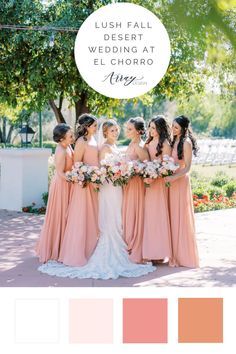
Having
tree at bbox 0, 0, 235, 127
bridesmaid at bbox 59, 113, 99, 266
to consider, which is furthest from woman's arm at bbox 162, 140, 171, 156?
tree at bbox 0, 0, 235, 127

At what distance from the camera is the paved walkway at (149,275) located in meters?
5.56

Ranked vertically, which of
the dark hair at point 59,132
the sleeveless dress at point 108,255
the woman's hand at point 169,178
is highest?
the dark hair at point 59,132

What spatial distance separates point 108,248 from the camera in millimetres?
6148

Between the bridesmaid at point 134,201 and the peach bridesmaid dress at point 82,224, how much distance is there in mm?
372

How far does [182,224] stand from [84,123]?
1.66 metres

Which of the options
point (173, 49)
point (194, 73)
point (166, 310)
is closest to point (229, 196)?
point (194, 73)

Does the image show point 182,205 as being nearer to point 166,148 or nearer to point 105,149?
point 166,148

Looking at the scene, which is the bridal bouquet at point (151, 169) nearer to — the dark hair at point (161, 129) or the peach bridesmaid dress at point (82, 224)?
the dark hair at point (161, 129)

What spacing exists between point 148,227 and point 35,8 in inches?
252

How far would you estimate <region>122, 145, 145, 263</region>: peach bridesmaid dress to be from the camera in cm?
632

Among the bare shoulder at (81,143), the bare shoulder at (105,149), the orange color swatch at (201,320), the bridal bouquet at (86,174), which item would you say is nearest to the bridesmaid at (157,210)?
→ the bare shoulder at (105,149)

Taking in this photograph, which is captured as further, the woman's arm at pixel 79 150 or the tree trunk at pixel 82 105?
the tree trunk at pixel 82 105

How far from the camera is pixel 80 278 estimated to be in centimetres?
571

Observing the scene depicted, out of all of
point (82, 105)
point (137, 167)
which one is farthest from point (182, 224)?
point (82, 105)
